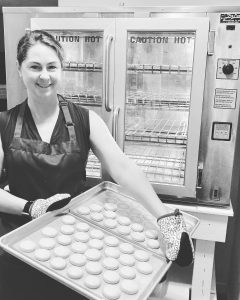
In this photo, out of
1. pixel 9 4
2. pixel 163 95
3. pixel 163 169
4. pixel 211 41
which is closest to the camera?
pixel 211 41

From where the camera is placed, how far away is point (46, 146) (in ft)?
5.98

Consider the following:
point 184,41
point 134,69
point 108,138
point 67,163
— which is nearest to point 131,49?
point 134,69

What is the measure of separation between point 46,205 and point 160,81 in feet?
3.82

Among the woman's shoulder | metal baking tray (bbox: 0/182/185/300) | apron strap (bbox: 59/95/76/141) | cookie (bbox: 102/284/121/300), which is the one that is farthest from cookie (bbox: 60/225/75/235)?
the woman's shoulder

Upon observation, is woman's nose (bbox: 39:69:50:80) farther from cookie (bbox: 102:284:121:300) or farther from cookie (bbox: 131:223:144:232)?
cookie (bbox: 102:284:121:300)

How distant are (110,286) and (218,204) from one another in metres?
1.22

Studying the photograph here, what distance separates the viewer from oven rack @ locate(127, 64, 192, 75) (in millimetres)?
2117

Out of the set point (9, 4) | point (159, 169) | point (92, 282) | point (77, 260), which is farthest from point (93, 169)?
point (9, 4)

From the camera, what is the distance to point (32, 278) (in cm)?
153

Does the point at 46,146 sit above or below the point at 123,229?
above

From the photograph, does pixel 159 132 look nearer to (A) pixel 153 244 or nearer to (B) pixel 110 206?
(B) pixel 110 206

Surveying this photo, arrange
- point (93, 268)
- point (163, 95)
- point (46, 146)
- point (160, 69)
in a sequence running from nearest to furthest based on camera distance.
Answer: point (93, 268) < point (46, 146) < point (160, 69) < point (163, 95)

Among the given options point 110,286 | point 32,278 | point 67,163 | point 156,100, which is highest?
point 156,100

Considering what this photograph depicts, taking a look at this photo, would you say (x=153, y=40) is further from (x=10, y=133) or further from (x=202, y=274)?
(x=202, y=274)
